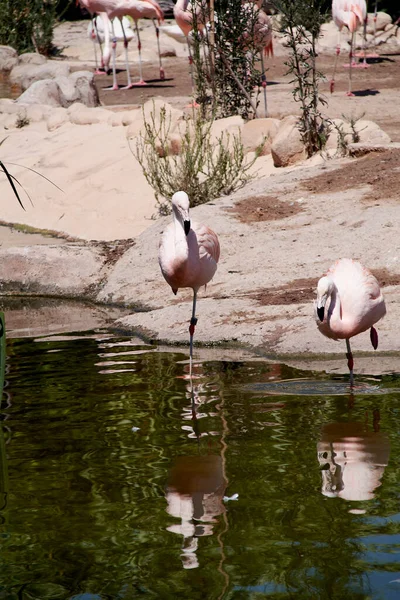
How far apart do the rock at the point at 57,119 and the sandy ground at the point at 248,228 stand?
17 cm

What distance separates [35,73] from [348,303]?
51.1ft

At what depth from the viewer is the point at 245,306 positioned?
7234mm

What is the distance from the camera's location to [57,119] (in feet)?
49.5

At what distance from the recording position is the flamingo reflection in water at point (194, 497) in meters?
3.72

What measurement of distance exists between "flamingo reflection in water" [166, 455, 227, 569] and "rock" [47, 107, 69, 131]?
36.2 feet

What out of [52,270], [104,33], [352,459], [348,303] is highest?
[104,33]

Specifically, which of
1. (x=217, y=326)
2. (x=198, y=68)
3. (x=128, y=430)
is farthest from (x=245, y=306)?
(x=198, y=68)

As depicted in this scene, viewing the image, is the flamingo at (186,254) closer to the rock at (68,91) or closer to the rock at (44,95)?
the rock at (68,91)

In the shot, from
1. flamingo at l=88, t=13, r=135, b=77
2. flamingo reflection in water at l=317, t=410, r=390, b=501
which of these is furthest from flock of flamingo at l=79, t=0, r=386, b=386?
flamingo at l=88, t=13, r=135, b=77

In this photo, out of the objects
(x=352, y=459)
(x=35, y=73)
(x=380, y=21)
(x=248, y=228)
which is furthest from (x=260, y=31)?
(x=380, y=21)

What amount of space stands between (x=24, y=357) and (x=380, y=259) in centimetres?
285

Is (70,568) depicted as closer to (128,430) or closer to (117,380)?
(128,430)

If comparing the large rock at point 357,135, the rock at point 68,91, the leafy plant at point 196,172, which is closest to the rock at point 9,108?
the rock at point 68,91

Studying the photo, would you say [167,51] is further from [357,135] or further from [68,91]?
[357,135]
